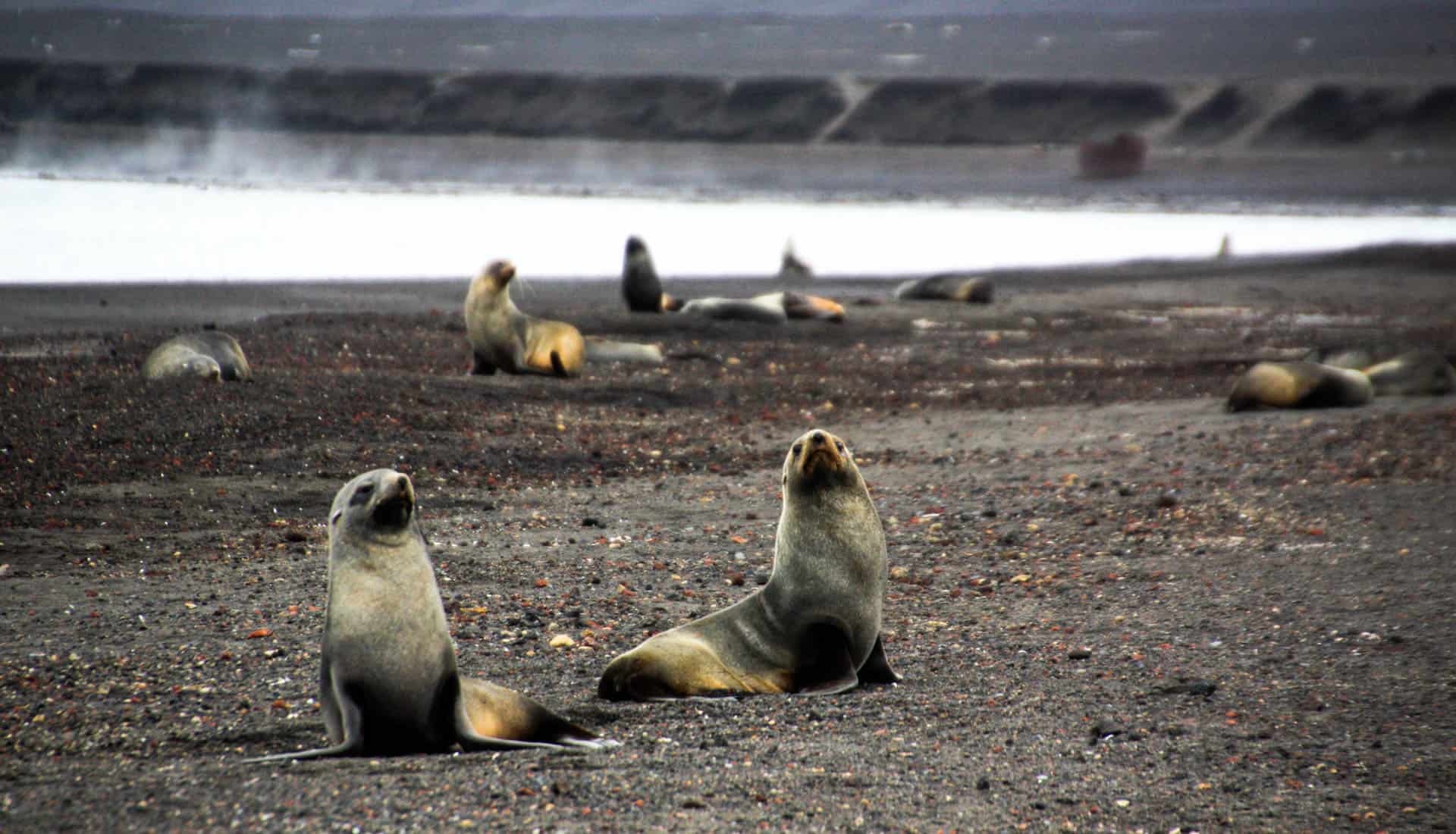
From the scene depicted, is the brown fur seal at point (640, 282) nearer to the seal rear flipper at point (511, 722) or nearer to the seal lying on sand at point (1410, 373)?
the seal lying on sand at point (1410, 373)

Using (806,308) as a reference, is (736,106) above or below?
above

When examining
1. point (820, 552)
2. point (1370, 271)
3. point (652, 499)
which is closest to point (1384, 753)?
point (820, 552)

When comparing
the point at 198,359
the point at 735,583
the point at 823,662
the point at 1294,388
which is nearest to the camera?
the point at 823,662

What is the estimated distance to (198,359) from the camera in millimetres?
10055

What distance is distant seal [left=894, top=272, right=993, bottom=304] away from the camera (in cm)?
1772

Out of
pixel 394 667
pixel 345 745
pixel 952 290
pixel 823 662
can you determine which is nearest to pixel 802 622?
pixel 823 662

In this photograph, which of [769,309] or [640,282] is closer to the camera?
[640,282]

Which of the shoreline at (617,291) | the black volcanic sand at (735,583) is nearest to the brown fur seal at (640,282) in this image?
the shoreline at (617,291)

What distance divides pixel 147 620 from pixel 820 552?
2.29m

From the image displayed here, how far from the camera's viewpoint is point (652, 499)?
26.4 feet

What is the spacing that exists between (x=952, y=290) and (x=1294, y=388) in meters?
7.76

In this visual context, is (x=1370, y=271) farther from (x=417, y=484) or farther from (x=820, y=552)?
(x=820, y=552)

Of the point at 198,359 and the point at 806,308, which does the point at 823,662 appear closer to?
the point at 198,359

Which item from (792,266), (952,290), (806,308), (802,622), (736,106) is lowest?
(802,622)
